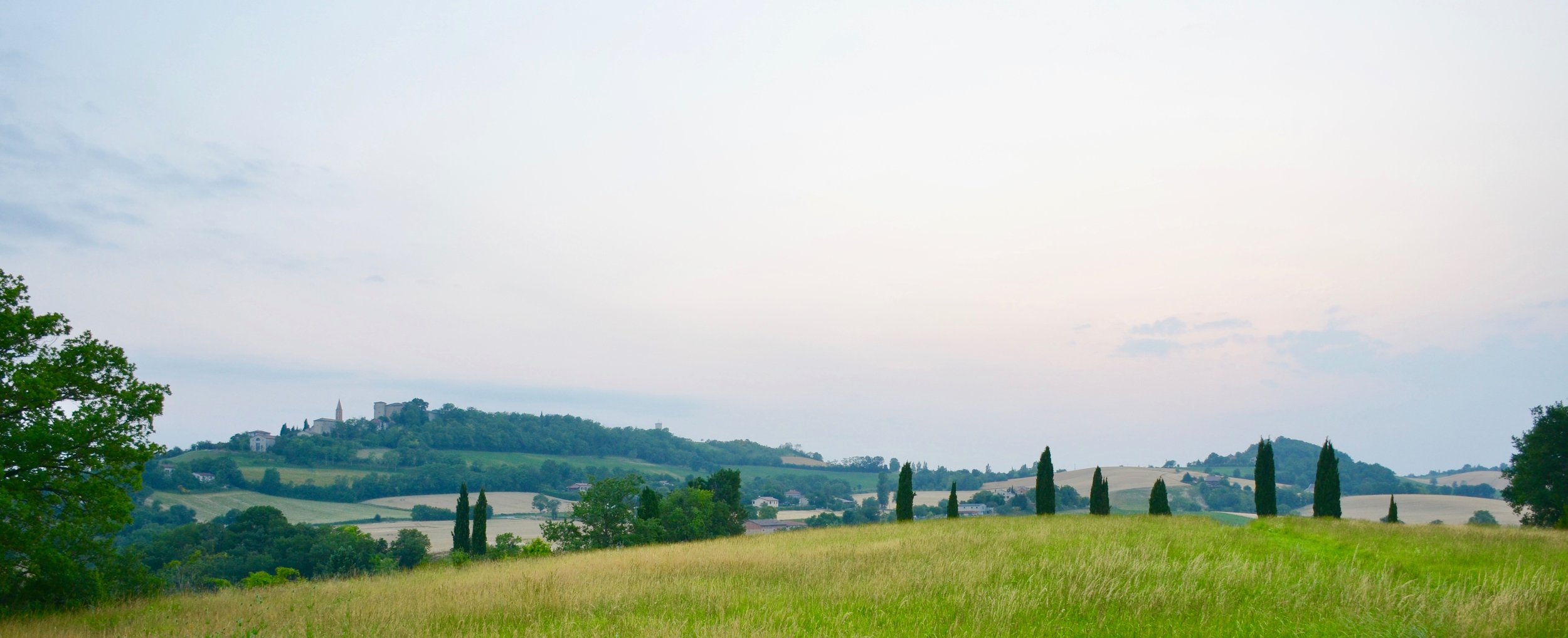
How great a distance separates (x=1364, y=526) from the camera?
22.8 m

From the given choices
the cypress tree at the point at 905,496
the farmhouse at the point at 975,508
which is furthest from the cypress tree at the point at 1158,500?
the farmhouse at the point at 975,508

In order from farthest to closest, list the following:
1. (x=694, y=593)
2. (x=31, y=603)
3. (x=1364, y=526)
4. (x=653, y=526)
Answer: (x=653, y=526) < (x=1364, y=526) < (x=31, y=603) < (x=694, y=593)

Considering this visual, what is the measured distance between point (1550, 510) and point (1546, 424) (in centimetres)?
432

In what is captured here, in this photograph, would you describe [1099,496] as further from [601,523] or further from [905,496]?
[601,523]

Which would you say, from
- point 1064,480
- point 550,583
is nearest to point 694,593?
point 550,583

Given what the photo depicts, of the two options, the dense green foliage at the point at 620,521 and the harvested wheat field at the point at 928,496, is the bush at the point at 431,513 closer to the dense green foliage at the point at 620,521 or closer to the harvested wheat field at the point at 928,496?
the dense green foliage at the point at 620,521

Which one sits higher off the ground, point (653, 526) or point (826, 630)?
point (826, 630)

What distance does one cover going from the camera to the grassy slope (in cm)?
903

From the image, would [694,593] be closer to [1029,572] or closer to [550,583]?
[550,583]

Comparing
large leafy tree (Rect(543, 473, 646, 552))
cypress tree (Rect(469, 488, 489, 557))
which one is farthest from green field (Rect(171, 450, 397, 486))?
cypress tree (Rect(469, 488, 489, 557))

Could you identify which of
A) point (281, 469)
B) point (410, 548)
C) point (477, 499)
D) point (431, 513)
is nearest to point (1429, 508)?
point (410, 548)

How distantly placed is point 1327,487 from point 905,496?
2048 centimetres

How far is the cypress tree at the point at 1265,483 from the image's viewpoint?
1495 inches

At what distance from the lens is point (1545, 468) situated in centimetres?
4075
